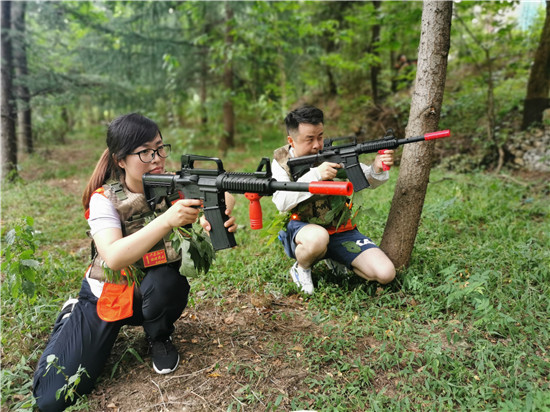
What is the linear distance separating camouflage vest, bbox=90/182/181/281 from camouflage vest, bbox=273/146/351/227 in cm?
130

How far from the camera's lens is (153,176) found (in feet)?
7.74

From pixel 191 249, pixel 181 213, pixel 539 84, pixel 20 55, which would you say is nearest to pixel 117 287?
pixel 191 249

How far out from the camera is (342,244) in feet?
11.0

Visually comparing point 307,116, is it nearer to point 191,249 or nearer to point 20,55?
point 191,249

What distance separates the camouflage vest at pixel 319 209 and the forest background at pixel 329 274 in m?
0.37

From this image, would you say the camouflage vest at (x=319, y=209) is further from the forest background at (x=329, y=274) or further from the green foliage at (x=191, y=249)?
the green foliage at (x=191, y=249)

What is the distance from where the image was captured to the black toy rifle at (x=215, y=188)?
193 cm

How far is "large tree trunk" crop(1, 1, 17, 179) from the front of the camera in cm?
870

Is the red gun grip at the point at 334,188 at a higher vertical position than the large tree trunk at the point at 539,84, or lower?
lower

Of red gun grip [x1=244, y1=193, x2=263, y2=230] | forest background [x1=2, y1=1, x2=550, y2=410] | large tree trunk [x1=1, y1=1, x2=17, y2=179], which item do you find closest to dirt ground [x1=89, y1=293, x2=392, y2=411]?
forest background [x1=2, y1=1, x2=550, y2=410]

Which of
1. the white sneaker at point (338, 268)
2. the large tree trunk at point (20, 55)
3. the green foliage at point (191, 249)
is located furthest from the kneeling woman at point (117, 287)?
the large tree trunk at point (20, 55)

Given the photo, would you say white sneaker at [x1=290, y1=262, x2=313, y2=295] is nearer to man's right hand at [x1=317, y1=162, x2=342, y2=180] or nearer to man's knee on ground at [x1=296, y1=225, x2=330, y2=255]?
man's knee on ground at [x1=296, y1=225, x2=330, y2=255]

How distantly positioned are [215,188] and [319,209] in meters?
1.54

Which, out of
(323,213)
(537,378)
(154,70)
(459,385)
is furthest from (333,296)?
(154,70)
